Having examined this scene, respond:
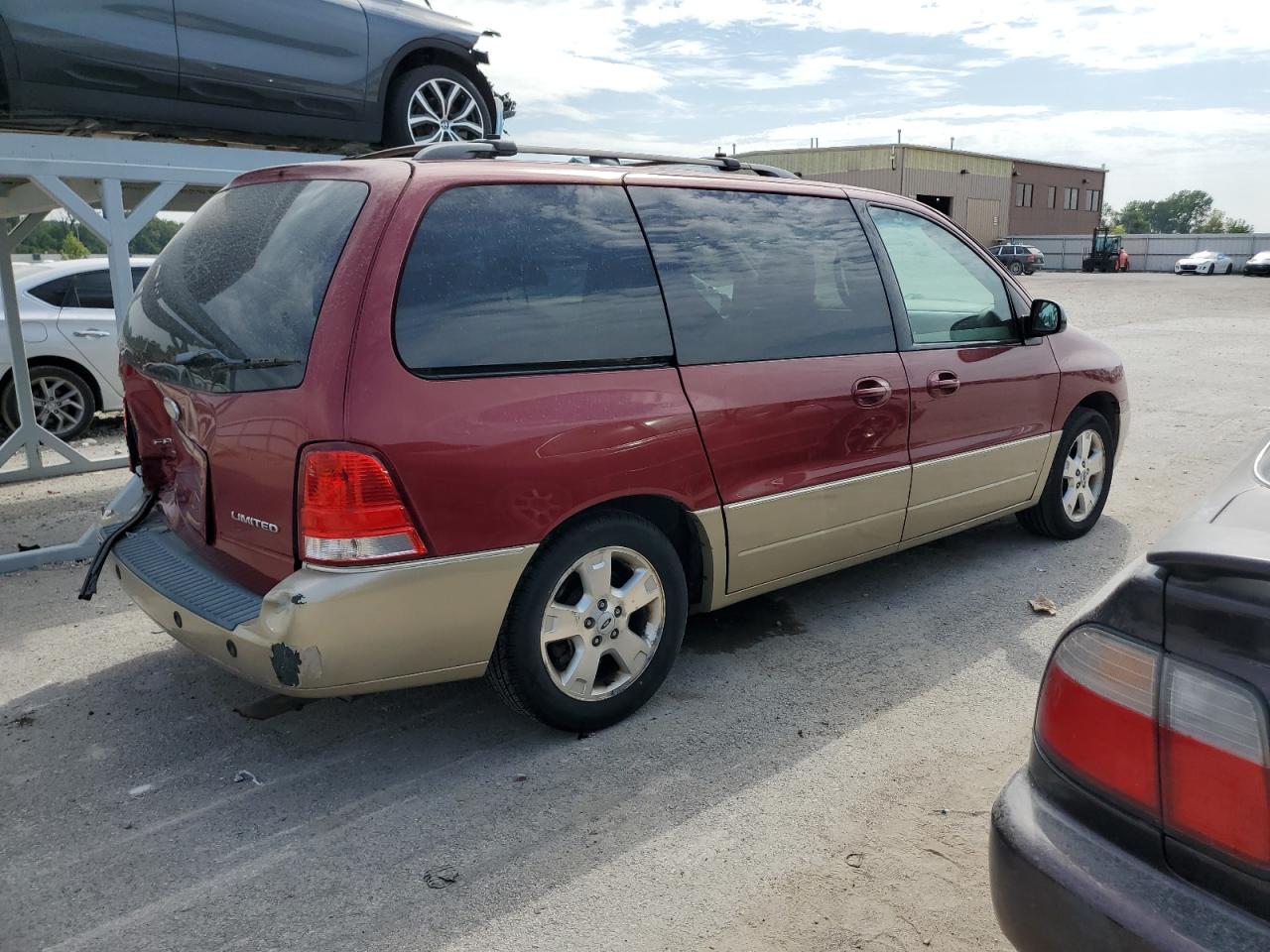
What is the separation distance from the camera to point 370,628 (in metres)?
2.70

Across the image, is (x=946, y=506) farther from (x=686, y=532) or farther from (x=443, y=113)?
(x=443, y=113)

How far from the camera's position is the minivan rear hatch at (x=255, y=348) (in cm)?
272

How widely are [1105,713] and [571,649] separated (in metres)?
1.88

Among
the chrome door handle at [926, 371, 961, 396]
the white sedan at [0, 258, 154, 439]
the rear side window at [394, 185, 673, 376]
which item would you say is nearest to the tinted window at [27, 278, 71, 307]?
the white sedan at [0, 258, 154, 439]

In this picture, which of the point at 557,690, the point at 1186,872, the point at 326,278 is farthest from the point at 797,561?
the point at 1186,872

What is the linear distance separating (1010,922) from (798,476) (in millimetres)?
2125

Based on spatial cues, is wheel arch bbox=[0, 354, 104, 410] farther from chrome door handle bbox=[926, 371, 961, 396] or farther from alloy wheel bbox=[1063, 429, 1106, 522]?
alloy wheel bbox=[1063, 429, 1106, 522]

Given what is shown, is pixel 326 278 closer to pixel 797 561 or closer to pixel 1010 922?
pixel 797 561

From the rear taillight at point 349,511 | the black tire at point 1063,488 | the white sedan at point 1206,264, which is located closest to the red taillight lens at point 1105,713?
the rear taillight at point 349,511

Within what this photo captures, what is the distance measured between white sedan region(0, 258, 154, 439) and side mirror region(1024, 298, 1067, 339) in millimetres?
6771

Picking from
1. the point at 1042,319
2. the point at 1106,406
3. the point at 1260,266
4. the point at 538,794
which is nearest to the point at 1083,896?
the point at 538,794

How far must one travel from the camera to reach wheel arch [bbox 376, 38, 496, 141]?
650 cm

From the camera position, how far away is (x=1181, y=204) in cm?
15138

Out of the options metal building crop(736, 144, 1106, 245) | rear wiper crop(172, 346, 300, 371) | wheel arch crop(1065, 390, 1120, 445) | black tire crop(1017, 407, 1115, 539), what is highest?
metal building crop(736, 144, 1106, 245)
